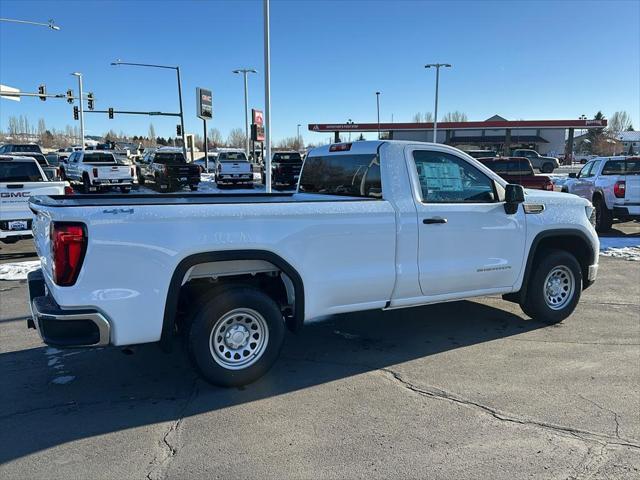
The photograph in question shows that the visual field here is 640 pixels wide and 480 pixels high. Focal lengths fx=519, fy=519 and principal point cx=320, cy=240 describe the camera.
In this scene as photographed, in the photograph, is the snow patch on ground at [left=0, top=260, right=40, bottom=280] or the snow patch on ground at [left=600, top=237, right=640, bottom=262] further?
the snow patch on ground at [left=600, top=237, right=640, bottom=262]

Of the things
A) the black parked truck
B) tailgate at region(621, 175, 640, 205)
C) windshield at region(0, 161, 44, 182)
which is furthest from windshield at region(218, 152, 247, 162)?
tailgate at region(621, 175, 640, 205)

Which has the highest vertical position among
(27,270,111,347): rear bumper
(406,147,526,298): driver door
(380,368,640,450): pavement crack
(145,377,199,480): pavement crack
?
(406,147,526,298): driver door

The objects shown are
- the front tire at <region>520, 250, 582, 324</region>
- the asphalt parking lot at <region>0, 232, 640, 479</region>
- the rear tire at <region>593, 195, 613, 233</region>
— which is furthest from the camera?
the rear tire at <region>593, 195, 613, 233</region>

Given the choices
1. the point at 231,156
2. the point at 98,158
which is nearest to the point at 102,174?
the point at 98,158

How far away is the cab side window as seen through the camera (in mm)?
4973

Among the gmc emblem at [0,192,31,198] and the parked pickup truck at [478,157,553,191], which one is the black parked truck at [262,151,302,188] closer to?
the parked pickup truck at [478,157,553,191]

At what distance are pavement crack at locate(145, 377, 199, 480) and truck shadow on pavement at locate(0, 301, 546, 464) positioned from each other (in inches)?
1.7

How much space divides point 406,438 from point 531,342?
248cm

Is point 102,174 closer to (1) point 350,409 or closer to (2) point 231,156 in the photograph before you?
(2) point 231,156

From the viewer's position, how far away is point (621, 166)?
13500mm

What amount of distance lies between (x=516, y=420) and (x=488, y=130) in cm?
7354

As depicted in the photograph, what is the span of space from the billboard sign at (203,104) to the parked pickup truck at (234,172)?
9.30 meters

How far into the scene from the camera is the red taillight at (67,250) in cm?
346

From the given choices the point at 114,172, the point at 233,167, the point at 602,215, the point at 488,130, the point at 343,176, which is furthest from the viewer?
the point at 488,130
